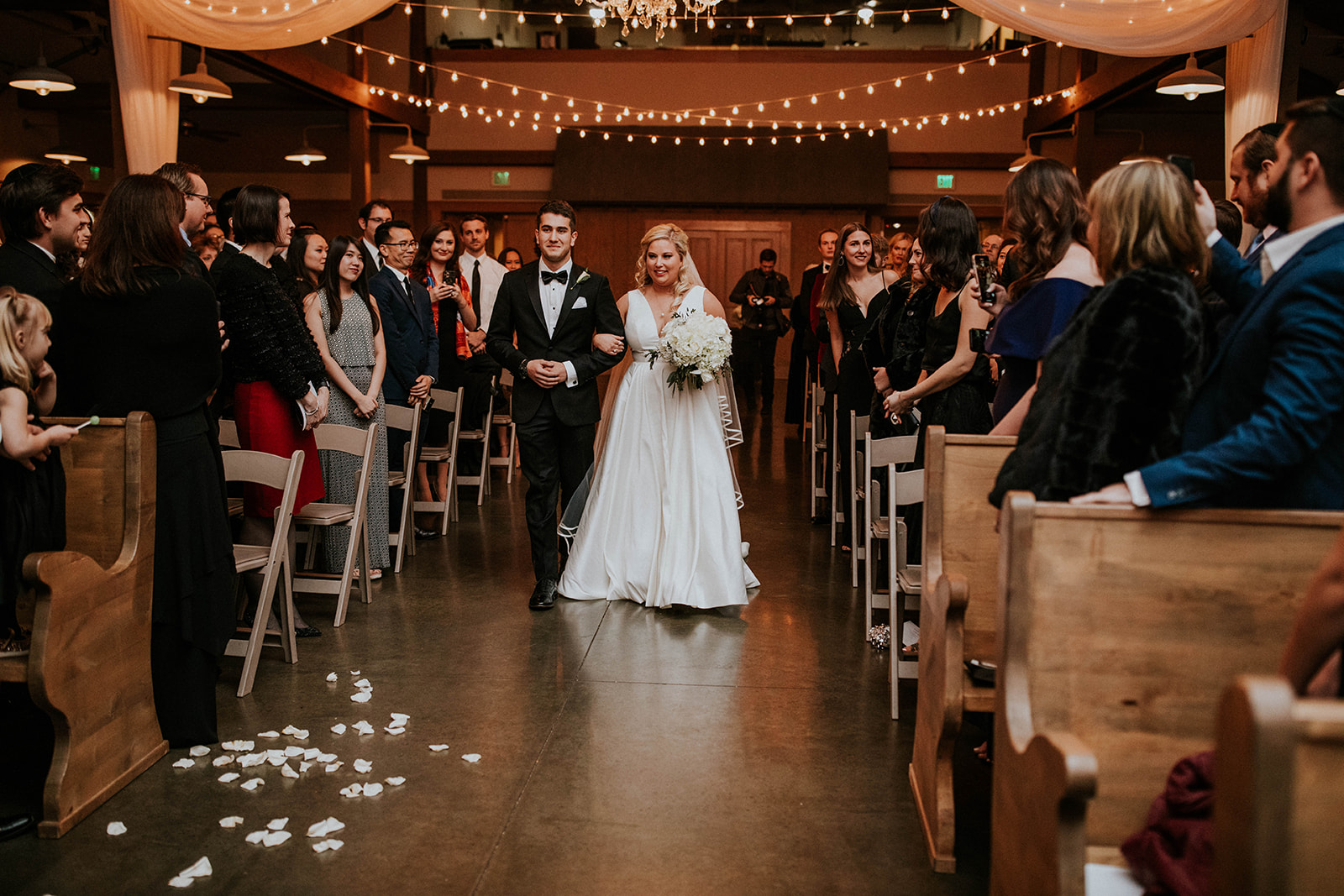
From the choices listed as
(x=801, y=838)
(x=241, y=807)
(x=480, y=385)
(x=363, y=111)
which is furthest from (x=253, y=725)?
(x=363, y=111)

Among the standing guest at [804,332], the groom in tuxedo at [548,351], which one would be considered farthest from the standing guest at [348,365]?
the standing guest at [804,332]

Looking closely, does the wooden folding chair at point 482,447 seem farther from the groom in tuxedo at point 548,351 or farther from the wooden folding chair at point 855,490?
the wooden folding chair at point 855,490

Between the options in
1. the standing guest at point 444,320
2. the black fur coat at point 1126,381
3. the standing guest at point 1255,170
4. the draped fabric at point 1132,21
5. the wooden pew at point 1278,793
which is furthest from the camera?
the standing guest at point 444,320

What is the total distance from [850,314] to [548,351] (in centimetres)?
205

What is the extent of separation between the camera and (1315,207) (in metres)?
1.92

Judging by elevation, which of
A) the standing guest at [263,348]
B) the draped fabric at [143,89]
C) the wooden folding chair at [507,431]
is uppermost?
the draped fabric at [143,89]

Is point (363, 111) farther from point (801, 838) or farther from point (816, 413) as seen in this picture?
point (801, 838)

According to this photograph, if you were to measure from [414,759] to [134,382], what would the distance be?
144cm

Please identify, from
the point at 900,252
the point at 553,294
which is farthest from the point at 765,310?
the point at 553,294

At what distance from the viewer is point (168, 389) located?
10.7ft

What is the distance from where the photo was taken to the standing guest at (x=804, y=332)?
826 cm

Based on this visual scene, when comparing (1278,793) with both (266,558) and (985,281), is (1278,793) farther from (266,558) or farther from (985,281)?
(266,558)

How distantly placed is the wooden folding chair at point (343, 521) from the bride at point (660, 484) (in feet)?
3.22

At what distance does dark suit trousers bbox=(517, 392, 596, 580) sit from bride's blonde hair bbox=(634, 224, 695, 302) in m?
0.73
